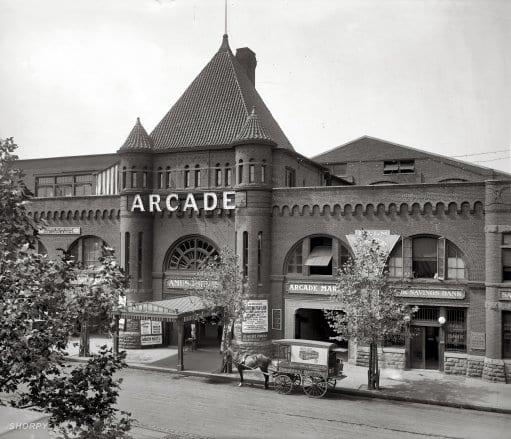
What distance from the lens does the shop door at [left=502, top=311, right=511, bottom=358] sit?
25891 mm

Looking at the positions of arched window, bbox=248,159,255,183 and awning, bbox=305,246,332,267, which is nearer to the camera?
awning, bbox=305,246,332,267

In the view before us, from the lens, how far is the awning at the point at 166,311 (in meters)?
27.6

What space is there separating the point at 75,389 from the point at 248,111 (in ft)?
93.1

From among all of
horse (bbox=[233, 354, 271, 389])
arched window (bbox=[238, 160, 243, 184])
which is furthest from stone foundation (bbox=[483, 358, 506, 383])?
arched window (bbox=[238, 160, 243, 184])

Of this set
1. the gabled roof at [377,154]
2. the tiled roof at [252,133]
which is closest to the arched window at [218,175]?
the tiled roof at [252,133]

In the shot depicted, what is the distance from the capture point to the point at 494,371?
83.8 ft

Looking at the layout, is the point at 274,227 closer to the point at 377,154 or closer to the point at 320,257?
the point at 320,257

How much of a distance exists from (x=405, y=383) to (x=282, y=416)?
843 centimetres

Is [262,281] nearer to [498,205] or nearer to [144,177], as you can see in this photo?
[144,177]

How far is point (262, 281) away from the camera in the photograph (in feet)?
101

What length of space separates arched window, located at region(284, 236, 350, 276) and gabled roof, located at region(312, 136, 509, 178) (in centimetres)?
2818

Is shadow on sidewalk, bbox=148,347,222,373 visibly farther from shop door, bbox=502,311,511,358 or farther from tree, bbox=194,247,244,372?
shop door, bbox=502,311,511,358

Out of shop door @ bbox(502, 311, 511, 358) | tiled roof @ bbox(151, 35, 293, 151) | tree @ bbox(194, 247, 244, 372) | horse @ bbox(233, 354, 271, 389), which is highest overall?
tiled roof @ bbox(151, 35, 293, 151)

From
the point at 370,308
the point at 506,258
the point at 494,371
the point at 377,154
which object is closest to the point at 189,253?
the point at 370,308
